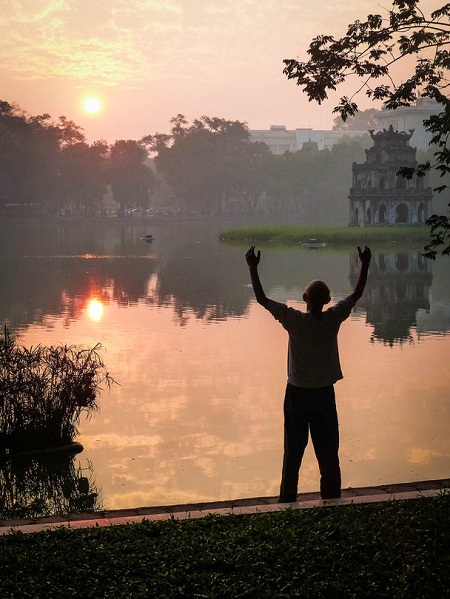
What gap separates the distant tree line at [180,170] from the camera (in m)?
117

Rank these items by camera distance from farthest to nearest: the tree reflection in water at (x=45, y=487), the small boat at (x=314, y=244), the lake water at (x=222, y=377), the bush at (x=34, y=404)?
the small boat at (x=314, y=244), the bush at (x=34, y=404), the lake water at (x=222, y=377), the tree reflection in water at (x=45, y=487)

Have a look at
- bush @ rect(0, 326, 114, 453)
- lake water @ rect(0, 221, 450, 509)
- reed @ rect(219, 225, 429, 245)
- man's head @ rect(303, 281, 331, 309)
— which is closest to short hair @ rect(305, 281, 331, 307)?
man's head @ rect(303, 281, 331, 309)

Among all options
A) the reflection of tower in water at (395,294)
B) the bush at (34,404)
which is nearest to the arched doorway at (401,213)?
the reflection of tower in water at (395,294)

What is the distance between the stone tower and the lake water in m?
39.8

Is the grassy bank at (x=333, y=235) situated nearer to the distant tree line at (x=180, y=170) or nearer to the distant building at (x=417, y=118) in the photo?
the distant tree line at (x=180, y=170)

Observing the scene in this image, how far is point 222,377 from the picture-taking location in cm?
1647

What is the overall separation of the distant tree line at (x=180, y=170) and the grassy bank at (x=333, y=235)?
44.0m

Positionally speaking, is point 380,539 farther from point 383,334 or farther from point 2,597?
point 383,334

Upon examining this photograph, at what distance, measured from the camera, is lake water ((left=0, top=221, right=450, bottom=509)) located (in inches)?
434

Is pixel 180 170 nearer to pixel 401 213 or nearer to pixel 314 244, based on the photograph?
pixel 401 213

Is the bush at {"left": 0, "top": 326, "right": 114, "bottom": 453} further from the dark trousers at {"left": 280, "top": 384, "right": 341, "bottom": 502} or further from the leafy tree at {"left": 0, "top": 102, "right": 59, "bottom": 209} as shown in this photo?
the leafy tree at {"left": 0, "top": 102, "right": 59, "bottom": 209}

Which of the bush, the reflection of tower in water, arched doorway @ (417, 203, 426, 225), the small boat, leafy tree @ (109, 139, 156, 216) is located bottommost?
the reflection of tower in water

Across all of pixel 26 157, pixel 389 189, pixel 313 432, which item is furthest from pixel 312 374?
pixel 26 157

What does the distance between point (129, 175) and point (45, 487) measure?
11611 centimetres
